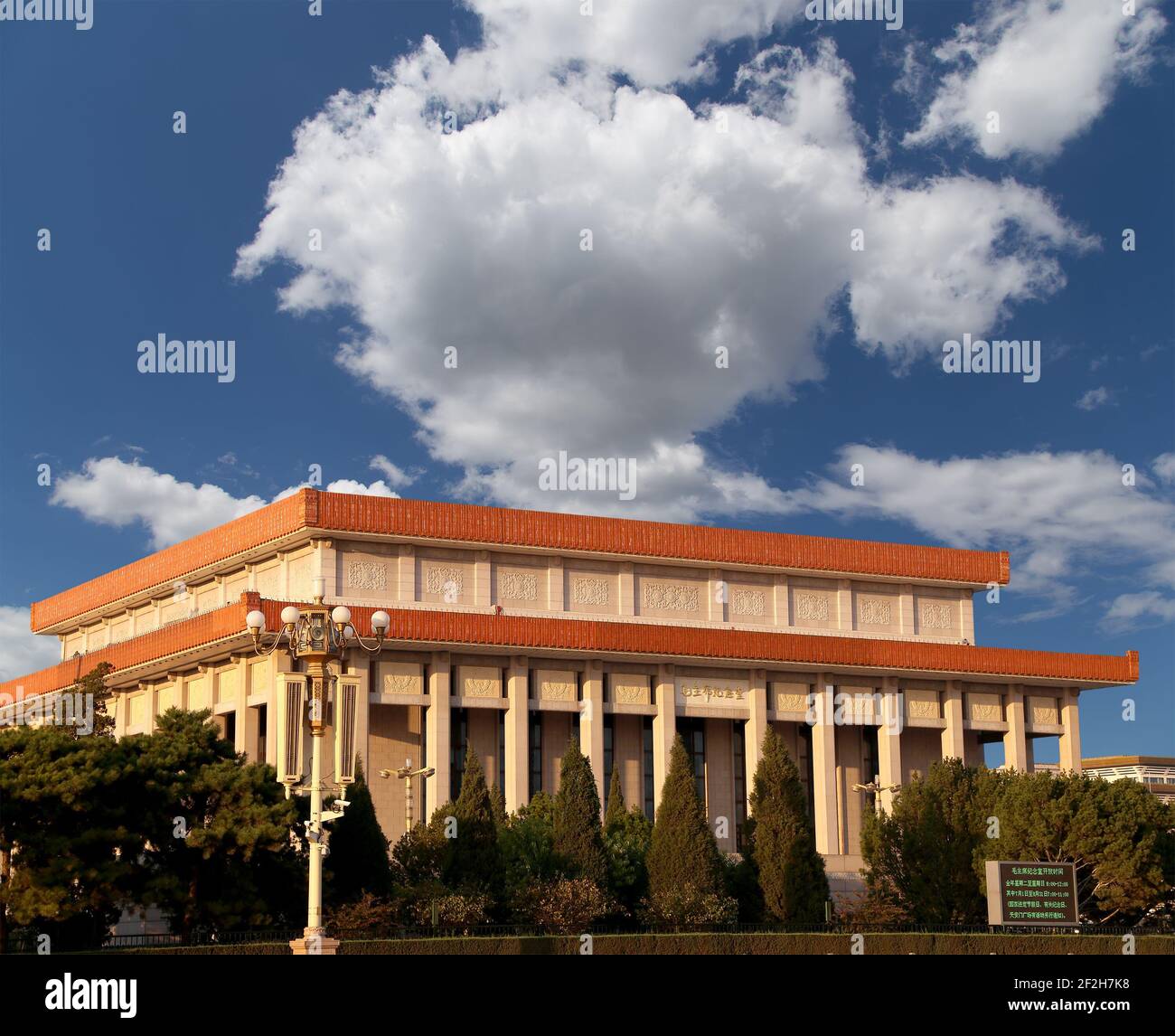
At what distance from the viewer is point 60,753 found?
31.6 m

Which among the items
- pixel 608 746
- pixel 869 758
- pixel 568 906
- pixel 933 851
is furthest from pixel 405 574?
pixel 933 851

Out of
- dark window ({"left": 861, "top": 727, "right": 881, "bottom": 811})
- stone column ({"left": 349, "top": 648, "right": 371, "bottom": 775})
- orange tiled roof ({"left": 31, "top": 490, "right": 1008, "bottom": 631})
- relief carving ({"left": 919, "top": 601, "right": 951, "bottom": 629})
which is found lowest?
dark window ({"left": 861, "top": 727, "right": 881, "bottom": 811})

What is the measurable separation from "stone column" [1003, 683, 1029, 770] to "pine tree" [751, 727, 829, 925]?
17727mm

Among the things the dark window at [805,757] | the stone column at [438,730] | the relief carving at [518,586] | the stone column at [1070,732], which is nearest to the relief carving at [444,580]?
the relief carving at [518,586]

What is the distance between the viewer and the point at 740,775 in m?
55.2

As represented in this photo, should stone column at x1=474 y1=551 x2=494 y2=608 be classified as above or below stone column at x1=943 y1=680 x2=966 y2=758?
above

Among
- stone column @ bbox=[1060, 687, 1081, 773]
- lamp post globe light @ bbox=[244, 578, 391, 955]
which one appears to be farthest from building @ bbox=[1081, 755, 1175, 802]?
lamp post globe light @ bbox=[244, 578, 391, 955]

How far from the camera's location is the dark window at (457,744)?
50.3 meters

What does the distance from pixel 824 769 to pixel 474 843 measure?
1885 cm

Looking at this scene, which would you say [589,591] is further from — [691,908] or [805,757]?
[691,908]

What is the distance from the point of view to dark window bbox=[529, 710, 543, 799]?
5159cm

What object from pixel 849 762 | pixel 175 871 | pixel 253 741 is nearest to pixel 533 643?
pixel 253 741

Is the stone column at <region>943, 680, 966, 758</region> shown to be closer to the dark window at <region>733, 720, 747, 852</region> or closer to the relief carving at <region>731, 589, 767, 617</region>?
the relief carving at <region>731, 589, 767, 617</region>
